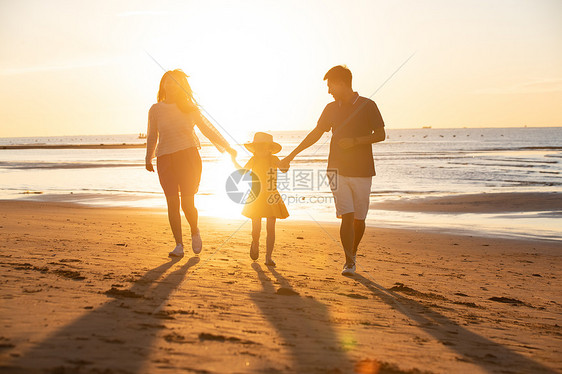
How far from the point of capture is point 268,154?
6234mm

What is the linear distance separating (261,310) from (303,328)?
48 centimetres

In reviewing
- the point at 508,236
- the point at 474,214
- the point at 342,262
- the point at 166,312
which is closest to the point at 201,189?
the point at 474,214

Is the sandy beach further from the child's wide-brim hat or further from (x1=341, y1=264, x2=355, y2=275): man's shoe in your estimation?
the child's wide-brim hat

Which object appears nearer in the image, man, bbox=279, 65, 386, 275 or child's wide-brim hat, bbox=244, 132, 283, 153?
man, bbox=279, 65, 386, 275

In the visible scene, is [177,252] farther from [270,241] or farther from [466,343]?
[466,343]

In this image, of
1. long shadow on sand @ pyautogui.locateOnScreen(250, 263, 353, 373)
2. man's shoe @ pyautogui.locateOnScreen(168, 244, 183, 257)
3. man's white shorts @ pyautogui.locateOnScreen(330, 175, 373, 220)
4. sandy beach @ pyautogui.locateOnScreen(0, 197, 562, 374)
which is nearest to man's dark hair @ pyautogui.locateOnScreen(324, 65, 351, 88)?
man's white shorts @ pyautogui.locateOnScreen(330, 175, 373, 220)

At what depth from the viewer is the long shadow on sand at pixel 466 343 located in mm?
3059

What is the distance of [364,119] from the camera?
219 inches

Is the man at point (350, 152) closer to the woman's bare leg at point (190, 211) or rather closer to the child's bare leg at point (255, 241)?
the child's bare leg at point (255, 241)

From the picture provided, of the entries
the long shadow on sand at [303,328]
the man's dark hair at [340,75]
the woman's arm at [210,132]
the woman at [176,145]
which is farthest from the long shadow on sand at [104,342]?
the man's dark hair at [340,75]

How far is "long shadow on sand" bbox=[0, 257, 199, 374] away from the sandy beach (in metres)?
0.01

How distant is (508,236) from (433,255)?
9.61 ft

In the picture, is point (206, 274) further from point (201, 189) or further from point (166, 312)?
point (201, 189)

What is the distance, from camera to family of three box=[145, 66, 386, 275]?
555 cm
